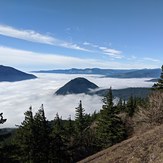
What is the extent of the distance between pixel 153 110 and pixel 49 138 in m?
16.2

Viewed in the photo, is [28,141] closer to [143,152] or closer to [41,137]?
[41,137]

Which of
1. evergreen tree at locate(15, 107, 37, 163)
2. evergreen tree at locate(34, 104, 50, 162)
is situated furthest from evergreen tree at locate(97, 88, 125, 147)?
evergreen tree at locate(15, 107, 37, 163)

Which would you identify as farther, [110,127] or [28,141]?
[110,127]

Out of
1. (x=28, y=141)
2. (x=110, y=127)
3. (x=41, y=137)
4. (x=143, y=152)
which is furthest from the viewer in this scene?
(x=110, y=127)

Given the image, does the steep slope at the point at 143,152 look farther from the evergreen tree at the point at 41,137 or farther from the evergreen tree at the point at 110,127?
the evergreen tree at the point at 110,127

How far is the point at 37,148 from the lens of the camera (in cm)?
4316

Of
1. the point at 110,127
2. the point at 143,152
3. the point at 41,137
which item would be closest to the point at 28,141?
the point at 41,137

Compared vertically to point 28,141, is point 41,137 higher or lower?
higher

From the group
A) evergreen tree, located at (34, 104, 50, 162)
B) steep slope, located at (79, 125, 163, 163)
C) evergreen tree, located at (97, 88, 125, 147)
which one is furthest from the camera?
evergreen tree, located at (97, 88, 125, 147)

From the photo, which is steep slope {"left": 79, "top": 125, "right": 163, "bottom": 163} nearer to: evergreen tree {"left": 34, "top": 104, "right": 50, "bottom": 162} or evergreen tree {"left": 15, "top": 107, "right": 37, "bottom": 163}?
evergreen tree {"left": 15, "top": 107, "right": 37, "bottom": 163}

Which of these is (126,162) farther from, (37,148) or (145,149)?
(37,148)

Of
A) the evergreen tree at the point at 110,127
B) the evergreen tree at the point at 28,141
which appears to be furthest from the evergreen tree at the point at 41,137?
the evergreen tree at the point at 110,127

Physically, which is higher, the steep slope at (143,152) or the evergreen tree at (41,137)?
the steep slope at (143,152)

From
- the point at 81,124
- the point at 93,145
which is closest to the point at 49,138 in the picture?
the point at 93,145
